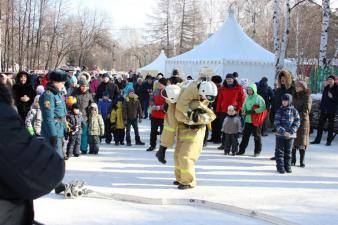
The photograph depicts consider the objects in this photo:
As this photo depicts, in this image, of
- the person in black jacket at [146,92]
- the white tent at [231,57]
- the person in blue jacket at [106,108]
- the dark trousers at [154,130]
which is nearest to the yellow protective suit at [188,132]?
the dark trousers at [154,130]

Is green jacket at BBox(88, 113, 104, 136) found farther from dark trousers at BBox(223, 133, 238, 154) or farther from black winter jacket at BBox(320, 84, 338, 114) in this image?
black winter jacket at BBox(320, 84, 338, 114)

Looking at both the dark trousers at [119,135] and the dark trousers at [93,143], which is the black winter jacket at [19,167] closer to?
the dark trousers at [93,143]

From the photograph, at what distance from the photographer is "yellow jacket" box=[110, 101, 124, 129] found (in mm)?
11492

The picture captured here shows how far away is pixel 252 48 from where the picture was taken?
20.0 meters

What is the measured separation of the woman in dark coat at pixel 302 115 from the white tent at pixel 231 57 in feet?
30.9

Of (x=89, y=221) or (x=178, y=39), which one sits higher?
(x=178, y=39)

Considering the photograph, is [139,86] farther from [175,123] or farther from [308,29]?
[308,29]

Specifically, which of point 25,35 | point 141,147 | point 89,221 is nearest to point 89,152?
point 141,147

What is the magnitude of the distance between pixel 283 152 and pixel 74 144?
13.8ft

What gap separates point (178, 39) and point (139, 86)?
35635 mm

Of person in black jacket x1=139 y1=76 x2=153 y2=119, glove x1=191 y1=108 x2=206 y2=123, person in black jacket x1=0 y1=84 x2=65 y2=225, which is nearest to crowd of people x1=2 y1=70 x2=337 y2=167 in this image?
glove x1=191 y1=108 x2=206 y2=123

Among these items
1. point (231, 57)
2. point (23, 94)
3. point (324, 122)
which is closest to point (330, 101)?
point (324, 122)

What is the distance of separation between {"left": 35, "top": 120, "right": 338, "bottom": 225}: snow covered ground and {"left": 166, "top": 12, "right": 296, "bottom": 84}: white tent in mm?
8562

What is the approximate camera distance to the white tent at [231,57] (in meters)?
18.8
